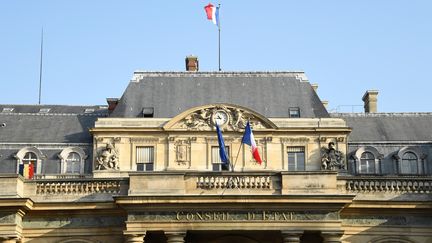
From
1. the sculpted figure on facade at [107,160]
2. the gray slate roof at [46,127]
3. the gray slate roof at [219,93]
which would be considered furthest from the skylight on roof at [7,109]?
the sculpted figure on facade at [107,160]

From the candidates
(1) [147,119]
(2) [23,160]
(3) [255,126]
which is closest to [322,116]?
(3) [255,126]

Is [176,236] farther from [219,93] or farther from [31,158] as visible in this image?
[219,93]

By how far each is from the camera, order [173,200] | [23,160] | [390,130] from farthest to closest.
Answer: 1. [390,130]
2. [23,160]
3. [173,200]

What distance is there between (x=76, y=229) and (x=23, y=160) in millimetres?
9387

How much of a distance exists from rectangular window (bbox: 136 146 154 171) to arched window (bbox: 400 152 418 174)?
12.2 m

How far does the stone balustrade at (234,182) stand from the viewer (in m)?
32.0

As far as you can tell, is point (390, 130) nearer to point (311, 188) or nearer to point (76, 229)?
point (311, 188)

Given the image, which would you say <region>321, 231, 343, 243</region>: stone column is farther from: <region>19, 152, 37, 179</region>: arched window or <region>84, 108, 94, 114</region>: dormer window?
<region>84, 108, 94, 114</region>: dormer window

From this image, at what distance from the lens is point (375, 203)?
32.5 m

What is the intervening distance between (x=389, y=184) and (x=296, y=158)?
28.8ft

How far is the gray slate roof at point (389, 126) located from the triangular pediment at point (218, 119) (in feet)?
16.7

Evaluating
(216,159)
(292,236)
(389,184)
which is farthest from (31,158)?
(389,184)

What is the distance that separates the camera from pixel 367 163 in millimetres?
41969

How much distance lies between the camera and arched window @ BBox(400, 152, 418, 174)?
4172 cm
